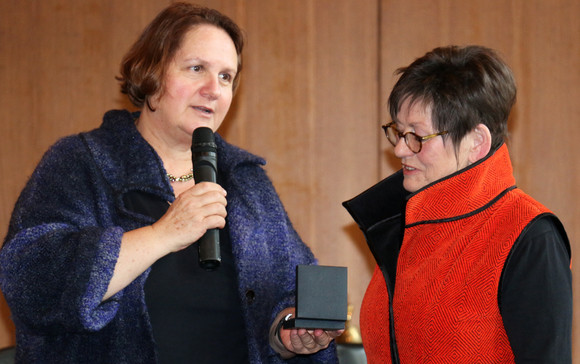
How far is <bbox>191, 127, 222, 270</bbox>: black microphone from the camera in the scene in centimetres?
136

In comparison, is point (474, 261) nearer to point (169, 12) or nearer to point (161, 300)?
point (161, 300)

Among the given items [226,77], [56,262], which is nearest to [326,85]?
[226,77]

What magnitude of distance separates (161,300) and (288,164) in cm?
151

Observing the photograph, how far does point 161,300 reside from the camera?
1.57m

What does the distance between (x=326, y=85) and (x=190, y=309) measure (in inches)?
64.7

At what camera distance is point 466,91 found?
148cm

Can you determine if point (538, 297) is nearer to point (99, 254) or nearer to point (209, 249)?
point (209, 249)

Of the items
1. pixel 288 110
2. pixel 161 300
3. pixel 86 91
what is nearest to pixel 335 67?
pixel 288 110

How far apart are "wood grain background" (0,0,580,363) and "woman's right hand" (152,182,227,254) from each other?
1596 mm

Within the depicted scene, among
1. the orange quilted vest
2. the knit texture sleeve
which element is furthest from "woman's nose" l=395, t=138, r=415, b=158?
the knit texture sleeve

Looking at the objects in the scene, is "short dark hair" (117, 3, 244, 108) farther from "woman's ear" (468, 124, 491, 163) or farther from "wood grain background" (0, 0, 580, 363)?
"wood grain background" (0, 0, 580, 363)

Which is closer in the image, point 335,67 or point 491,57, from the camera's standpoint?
point 491,57

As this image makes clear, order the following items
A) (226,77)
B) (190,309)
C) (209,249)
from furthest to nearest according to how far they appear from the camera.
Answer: (226,77) < (190,309) < (209,249)

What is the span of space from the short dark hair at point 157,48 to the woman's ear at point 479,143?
798 millimetres
